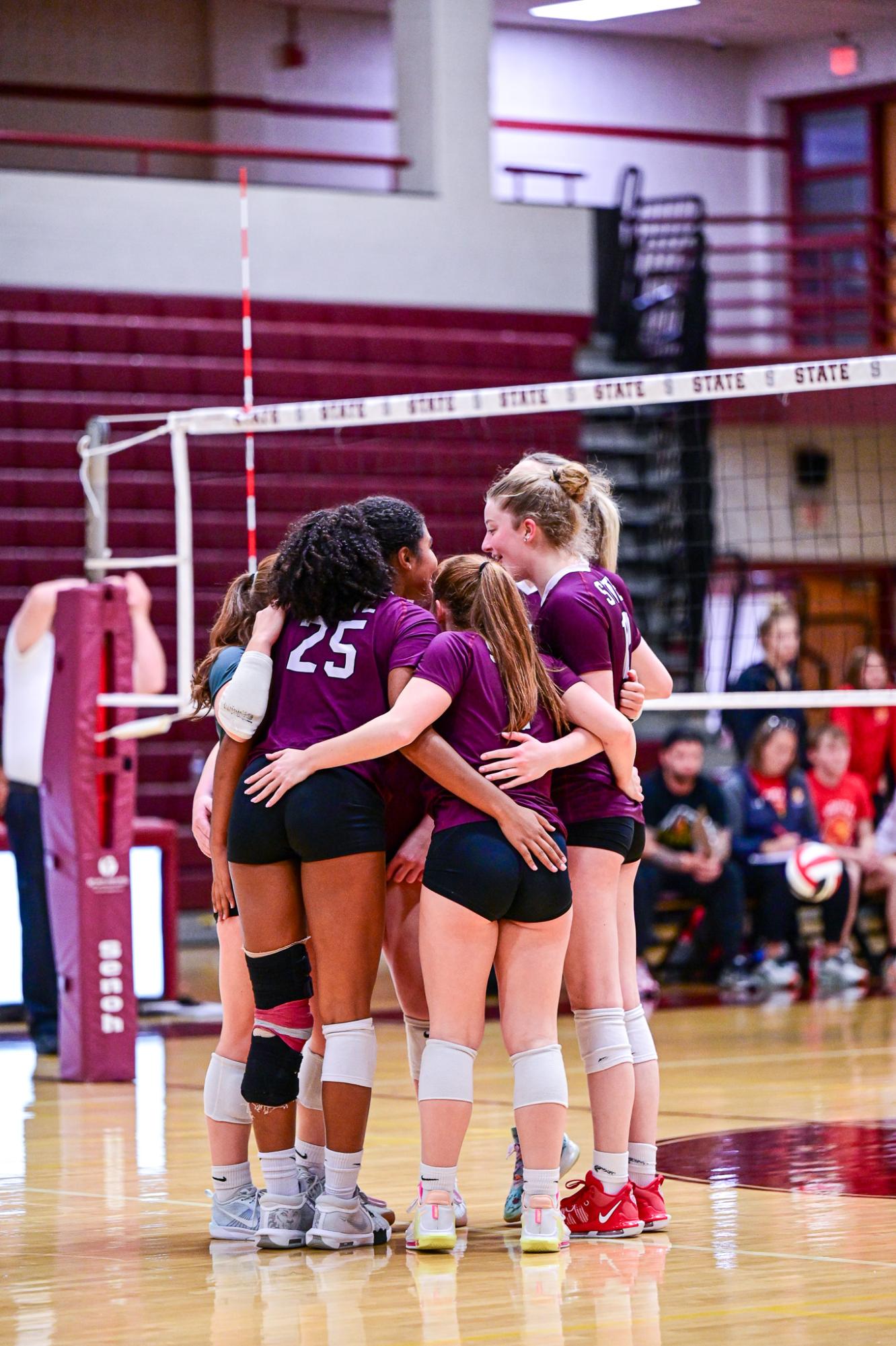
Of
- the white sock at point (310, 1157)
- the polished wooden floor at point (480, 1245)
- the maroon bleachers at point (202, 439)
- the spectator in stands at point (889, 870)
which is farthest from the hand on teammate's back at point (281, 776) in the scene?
the maroon bleachers at point (202, 439)

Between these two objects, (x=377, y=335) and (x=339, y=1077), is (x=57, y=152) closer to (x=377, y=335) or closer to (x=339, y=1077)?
(x=377, y=335)

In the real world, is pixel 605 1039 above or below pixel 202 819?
below

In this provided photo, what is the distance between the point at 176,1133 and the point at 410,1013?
154cm

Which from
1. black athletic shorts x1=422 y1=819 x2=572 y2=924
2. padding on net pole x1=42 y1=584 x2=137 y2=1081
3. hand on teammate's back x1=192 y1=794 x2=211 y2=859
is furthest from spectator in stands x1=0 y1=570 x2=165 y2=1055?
black athletic shorts x1=422 y1=819 x2=572 y2=924

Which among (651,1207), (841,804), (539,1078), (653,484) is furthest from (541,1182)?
(653,484)

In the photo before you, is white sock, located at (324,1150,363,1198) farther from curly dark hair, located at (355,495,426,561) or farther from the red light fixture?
the red light fixture

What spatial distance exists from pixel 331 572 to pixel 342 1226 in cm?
123

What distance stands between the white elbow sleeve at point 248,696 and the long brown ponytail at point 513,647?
15.9 inches

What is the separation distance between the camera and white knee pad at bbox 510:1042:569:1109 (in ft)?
12.3

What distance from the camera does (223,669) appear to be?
4.18m

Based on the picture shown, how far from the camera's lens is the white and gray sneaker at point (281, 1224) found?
3930mm

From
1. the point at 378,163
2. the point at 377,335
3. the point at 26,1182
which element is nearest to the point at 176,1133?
the point at 26,1182

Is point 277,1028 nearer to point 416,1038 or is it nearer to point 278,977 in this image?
point 278,977

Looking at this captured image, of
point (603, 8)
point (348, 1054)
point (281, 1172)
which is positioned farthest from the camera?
point (603, 8)
